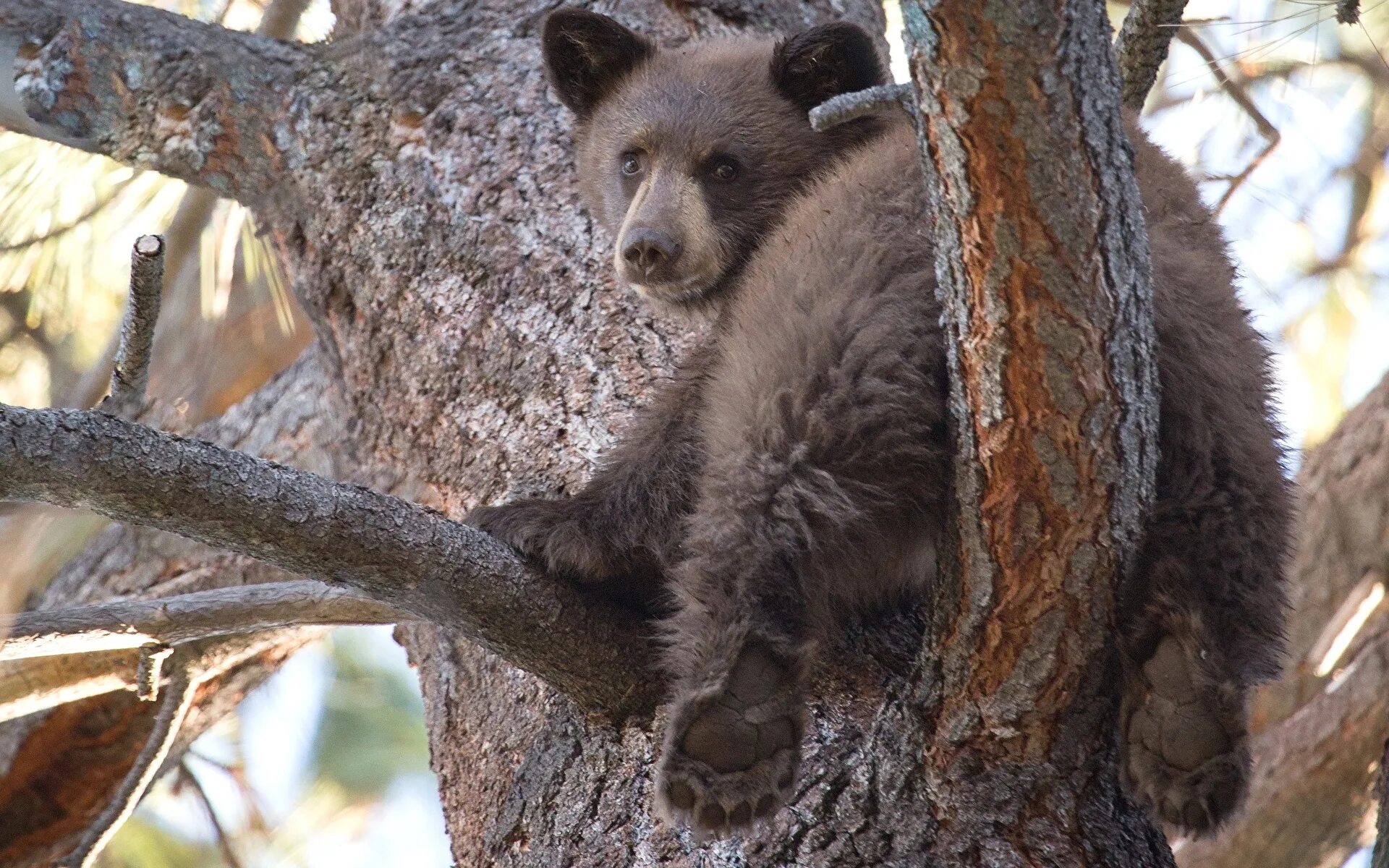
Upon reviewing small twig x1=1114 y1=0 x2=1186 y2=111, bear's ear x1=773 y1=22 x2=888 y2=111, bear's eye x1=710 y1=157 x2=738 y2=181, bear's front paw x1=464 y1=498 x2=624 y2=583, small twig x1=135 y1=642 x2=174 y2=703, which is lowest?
small twig x1=135 y1=642 x2=174 y2=703

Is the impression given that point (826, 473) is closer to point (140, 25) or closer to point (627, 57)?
point (627, 57)

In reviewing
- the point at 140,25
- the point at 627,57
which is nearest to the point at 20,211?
the point at 140,25

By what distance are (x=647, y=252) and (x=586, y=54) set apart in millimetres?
887

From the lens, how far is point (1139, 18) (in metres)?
3.12

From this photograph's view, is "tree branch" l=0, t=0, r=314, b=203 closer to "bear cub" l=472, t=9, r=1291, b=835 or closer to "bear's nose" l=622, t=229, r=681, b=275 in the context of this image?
"bear's nose" l=622, t=229, r=681, b=275

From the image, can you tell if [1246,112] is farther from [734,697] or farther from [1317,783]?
[734,697]

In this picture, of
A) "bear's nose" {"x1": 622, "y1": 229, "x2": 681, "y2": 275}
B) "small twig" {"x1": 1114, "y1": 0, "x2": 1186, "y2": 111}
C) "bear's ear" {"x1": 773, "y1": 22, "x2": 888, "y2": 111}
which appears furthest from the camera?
"bear's ear" {"x1": 773, "y1": 22, "x2": 888, "y2": 111}

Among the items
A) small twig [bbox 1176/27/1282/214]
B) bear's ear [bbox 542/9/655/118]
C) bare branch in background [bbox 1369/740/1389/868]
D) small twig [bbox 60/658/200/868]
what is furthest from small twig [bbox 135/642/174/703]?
small twig [bbox 1176/27/1282/214]

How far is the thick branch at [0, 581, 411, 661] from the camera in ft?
9.71

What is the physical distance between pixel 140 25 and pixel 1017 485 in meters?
3.27

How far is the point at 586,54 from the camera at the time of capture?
4156 millimetres

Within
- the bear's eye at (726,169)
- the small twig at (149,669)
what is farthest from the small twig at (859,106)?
the small twig at (149,669)

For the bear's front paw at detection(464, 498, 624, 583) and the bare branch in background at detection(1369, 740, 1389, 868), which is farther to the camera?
the bear's front paw at detection(464, 498, 624, 583)

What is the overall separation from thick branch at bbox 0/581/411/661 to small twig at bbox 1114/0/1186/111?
2117mm
